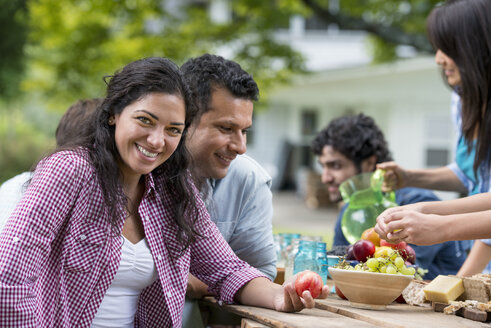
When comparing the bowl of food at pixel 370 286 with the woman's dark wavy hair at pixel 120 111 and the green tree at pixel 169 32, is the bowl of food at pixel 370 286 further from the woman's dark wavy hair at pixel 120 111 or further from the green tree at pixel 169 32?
the green tree at pixel 169 32

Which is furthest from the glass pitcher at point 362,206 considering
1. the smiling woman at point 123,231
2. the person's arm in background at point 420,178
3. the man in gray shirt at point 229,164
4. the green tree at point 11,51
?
the green tree at point 11,51

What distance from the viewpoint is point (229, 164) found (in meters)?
3.12

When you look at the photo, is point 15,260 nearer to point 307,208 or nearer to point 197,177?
point 197,177

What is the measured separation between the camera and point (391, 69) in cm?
1327

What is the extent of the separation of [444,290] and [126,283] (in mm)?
1223

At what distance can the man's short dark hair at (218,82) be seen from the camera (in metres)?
3.01

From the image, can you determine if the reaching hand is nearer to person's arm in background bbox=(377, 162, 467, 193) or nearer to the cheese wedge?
the cheese wedge

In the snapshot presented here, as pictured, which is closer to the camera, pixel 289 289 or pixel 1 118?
Result: pixel 289 289

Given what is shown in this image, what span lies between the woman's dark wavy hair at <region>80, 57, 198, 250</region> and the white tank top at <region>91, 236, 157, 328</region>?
140 mm

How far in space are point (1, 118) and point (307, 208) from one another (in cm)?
2024

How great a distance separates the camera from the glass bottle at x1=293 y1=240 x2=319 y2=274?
2975mm

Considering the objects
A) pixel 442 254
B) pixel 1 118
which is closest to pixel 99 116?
pixel 442 254

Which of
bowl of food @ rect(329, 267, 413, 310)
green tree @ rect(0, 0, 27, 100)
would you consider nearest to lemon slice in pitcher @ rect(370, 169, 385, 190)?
bowl of food @ rect(329, 267, 413, 310)

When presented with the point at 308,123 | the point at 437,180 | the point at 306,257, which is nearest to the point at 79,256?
the point at 306,257
